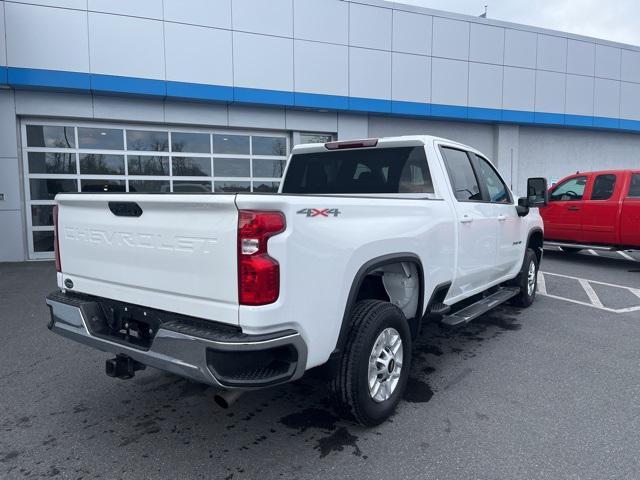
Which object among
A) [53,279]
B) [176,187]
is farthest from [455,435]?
[176,187]

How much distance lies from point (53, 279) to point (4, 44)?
5320 mm

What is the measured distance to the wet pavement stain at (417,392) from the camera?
365 cm

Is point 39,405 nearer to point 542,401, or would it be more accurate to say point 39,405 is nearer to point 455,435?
point 455,435

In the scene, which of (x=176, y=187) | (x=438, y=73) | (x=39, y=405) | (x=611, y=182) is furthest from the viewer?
(x=438, y=73)

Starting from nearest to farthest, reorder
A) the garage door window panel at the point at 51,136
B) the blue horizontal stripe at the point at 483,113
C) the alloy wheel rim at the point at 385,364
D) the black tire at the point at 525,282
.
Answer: the alloy wheel rim at the point at 385,364
the black tire at the point at 525,282
the garage door window panel at the point at 51,136
the blue horizontal stripe at the point at 483,113

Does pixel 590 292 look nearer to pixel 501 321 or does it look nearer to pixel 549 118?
pixel 501 321

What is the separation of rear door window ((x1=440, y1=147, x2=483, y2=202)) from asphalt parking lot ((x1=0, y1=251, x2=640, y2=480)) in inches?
61.7

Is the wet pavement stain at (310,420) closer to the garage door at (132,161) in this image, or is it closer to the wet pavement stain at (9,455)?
the wet pavement stain at (9,455)

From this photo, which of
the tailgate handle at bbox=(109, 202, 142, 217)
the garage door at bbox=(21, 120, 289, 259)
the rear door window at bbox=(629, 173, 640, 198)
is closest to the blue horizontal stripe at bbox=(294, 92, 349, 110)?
the garage door at bbox=(21, 120, 289, 259)

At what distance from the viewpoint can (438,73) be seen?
14.4 meters

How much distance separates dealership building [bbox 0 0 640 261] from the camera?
409 inches

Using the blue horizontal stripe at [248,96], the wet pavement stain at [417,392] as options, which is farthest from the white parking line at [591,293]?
the blue horizontal stripe at [248,96]

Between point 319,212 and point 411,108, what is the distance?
40.2ft

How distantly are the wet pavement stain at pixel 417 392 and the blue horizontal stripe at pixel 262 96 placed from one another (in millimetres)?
9533
